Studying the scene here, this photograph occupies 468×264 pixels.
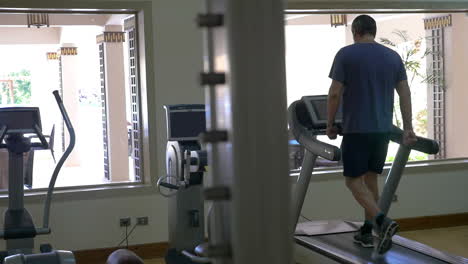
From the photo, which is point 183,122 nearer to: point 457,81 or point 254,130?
point 457,81

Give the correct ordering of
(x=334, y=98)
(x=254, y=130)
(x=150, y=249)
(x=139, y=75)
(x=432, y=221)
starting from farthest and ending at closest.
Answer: (x=432, y=221), (x=139, y=75), (x=150, y=249), (x=334, y=98), (x=254, y=130)

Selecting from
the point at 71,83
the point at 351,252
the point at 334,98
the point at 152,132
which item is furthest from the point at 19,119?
the point at 351,252

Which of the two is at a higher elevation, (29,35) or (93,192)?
(29,35)

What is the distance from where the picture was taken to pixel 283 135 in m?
0.89

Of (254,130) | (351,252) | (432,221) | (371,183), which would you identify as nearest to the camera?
(254,130)

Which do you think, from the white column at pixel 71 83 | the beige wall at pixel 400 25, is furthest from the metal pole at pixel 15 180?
the beige wall at pixel 400 25

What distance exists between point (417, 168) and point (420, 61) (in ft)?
3.61

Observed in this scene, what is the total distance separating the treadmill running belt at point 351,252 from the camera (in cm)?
380

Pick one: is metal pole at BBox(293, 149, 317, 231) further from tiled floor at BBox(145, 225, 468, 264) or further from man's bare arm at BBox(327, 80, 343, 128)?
tiled floor at BBox(145, 225, 468, 264)

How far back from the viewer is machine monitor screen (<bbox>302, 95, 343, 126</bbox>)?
3973 mm

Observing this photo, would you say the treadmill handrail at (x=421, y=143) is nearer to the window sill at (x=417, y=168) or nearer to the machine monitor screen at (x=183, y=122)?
the machine monitor screen at (x=183, y=122)

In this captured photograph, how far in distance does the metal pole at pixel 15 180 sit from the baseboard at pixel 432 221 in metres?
3.53

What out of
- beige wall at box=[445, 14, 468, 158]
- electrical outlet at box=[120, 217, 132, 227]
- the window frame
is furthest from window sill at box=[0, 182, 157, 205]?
beige wall at box=[445, 14, 468, 158]

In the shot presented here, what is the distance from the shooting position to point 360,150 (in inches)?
152
